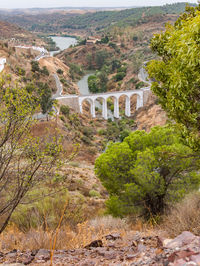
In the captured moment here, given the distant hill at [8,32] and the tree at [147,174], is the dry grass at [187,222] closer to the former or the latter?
the tree at [147,174]

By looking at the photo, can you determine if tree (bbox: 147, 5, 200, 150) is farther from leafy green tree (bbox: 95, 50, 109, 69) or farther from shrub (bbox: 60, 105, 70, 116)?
leafy green tree (bbox: 95, 50, 109, 69)

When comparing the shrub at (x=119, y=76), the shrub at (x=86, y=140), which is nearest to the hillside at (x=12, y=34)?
the shrub at (x=119, y=76)

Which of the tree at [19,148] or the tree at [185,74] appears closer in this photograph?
the tree at [185,74]

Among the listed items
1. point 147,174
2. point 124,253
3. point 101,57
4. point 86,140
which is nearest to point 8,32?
point 101,57

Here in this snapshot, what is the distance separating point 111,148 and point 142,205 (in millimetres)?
2431

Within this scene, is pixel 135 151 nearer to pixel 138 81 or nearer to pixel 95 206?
pixel 95 206

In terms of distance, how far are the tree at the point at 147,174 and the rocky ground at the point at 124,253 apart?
3121mm

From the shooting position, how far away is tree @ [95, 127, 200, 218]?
24.6 ft

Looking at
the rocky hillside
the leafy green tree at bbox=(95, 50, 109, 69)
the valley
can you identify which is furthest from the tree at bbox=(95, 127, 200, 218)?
the rocky hillside

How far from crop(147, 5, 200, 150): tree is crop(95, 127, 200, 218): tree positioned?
2698 mm

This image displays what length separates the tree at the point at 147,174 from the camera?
7.48 m

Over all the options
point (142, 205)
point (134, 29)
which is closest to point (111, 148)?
point (142, 205)

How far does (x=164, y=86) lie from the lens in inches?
212

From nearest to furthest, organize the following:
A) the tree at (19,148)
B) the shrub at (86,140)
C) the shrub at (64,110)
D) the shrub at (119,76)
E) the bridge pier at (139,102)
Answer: the tree at (19,148), the shrub at (86,140), the shrub at (64,110), the bridge pier at (139,102), the shrub at (119,76)
